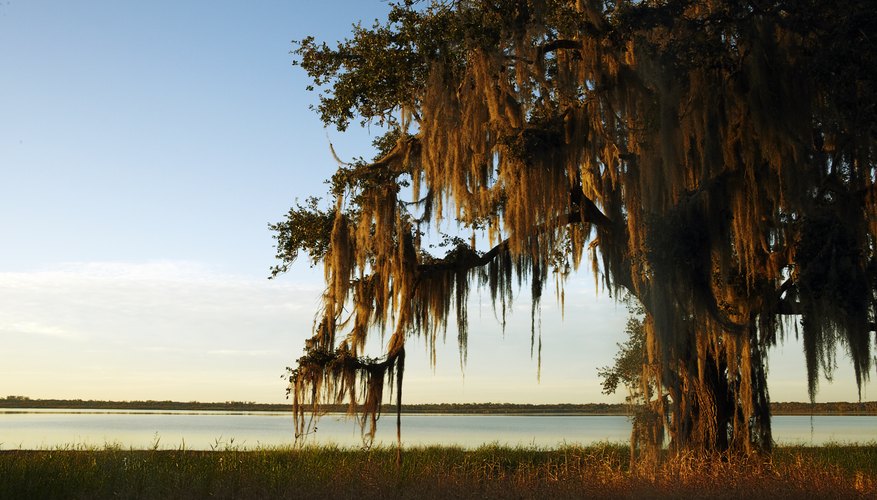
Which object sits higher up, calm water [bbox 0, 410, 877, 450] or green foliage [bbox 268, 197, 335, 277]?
green foliage [bbox 268, 197, 335, 277]

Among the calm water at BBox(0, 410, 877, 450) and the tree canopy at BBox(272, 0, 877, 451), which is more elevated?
the tree canopy at BBox(272, 0, 877, 451)

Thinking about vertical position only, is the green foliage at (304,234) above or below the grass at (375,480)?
above

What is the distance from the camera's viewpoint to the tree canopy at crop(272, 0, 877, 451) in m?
9.49

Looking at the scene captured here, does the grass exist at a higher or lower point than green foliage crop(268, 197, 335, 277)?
lower

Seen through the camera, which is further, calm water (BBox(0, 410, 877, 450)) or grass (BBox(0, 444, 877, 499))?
calm water (BBox(0, 410, 877, 450))

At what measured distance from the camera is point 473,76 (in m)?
11.7

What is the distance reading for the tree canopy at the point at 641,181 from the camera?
9492mm

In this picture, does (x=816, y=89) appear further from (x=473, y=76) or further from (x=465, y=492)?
(x=465, y=492)

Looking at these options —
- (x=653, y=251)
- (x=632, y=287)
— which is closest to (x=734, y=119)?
(x=653, y=251)

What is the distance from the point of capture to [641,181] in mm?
10461

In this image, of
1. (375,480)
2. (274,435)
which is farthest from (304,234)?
(274,435)

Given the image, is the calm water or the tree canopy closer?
the tree canopy

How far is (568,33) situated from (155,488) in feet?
26.6

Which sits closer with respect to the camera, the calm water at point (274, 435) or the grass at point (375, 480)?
the grass at point (375, 480)
